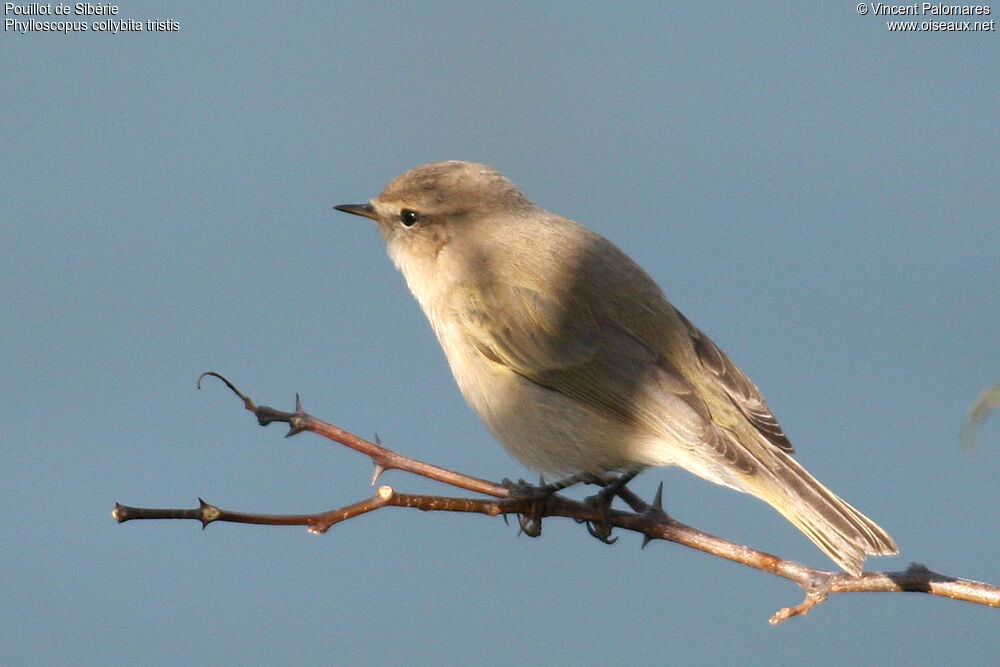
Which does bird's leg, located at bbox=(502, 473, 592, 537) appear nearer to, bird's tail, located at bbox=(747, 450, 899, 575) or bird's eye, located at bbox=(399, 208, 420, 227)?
bird's tail, located at bbox=(747, 450, 899, 575)

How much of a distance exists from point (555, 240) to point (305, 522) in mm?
1974

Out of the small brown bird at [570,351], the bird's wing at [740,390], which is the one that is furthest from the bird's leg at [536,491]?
the bird's wing at [740,390]

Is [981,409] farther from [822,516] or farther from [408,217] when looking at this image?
[408,217]

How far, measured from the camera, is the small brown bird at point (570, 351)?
10.9ft

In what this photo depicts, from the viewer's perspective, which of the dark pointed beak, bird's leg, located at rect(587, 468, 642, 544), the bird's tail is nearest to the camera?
the bird's tail

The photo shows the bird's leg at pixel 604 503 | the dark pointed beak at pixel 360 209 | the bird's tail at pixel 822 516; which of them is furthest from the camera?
the dark pointed beak at pixel 360 209

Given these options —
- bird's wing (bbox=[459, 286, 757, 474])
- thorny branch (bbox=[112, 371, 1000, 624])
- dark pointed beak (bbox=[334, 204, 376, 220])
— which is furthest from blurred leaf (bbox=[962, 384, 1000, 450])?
dark pointed beak (bbox=[334, 204, 376, 220])

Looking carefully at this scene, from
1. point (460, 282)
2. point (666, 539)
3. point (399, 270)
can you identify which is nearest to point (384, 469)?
point (666, 539)

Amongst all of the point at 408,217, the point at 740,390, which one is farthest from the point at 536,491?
the point at 408,217

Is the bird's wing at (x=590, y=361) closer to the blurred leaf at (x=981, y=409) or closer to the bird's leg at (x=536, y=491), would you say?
the bird's leg at (x=536, y=491)

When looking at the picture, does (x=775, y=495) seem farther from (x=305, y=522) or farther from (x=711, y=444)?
(x=305, y=522)

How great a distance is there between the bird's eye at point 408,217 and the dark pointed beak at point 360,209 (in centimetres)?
10

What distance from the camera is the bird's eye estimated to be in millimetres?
3918

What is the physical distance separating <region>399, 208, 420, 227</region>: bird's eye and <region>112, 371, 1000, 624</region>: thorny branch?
133 cm
